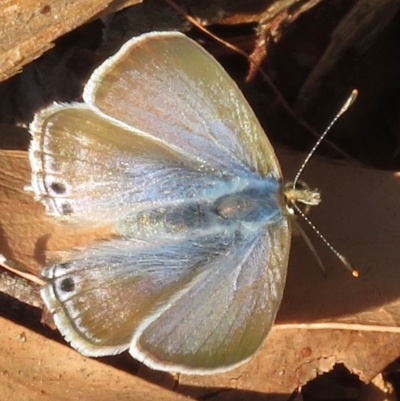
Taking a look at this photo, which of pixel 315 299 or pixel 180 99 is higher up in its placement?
pixel 180 99

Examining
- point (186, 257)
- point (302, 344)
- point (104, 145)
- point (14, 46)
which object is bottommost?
point (302, 344)

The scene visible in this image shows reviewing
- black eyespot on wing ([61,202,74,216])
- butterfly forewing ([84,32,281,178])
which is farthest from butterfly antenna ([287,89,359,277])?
black eyespot on wing ([61,202,74,216])

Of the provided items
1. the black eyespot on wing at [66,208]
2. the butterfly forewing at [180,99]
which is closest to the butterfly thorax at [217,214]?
the butterfly forewing at [180,99]

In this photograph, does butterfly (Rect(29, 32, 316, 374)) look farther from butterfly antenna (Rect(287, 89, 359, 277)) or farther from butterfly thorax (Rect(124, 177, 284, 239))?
butterfly antenna (Rect(287, 89, 359, 277))

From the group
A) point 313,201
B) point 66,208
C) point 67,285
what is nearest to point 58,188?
point 66,208

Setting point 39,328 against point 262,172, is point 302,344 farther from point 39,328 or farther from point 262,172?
point 39,328

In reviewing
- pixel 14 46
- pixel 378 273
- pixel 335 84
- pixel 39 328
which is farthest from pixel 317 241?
pixel 14 46

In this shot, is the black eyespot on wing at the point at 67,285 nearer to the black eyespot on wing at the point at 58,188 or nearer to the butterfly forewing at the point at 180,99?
the black eyespot on wing at the point at 58,188

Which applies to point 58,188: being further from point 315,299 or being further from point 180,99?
point 315,299
